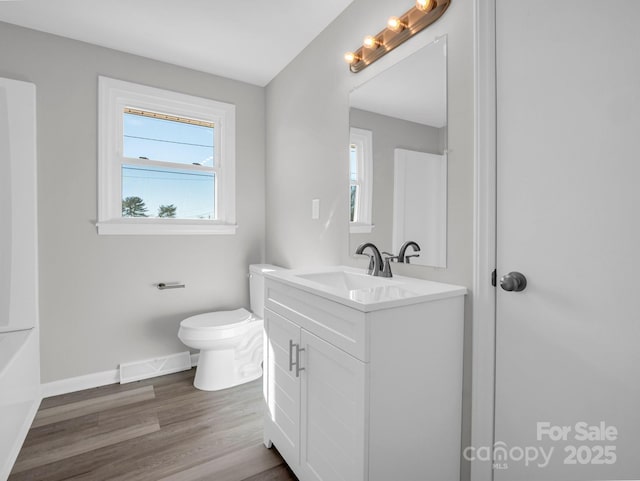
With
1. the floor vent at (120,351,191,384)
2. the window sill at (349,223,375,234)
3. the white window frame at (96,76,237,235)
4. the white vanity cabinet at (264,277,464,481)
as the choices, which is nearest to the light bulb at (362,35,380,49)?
the window sill at (349,223,375,234)

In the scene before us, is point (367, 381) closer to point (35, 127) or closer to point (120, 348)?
point (120, 348)

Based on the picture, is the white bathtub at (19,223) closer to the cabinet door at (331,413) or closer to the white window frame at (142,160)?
the white window frame at (142,160)

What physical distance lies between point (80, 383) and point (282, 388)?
1.75m

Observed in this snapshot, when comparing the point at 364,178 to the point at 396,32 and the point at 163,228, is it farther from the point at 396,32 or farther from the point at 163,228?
the point at 163,228

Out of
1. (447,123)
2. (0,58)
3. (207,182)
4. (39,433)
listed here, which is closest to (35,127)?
(0,58)

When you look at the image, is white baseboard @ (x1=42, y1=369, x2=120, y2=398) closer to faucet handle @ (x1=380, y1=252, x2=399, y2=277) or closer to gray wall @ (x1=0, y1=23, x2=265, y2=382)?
gray wall @ (x1=0, y1=23, x2=265, y2=382)

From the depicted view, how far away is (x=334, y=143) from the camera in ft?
6.67

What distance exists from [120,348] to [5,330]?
670mm

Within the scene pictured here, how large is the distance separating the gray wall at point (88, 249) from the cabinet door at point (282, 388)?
4.39ft

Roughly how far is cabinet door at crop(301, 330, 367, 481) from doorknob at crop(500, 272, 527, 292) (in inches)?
22.5

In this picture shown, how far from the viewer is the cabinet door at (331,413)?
1034 mm

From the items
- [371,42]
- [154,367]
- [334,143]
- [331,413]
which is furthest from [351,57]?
[154,367]

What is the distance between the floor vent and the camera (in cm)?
243

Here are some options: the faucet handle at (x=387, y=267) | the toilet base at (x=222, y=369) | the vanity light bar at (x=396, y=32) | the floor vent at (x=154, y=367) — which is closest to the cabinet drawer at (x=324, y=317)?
the faucet handle at (x=387, y=267)
